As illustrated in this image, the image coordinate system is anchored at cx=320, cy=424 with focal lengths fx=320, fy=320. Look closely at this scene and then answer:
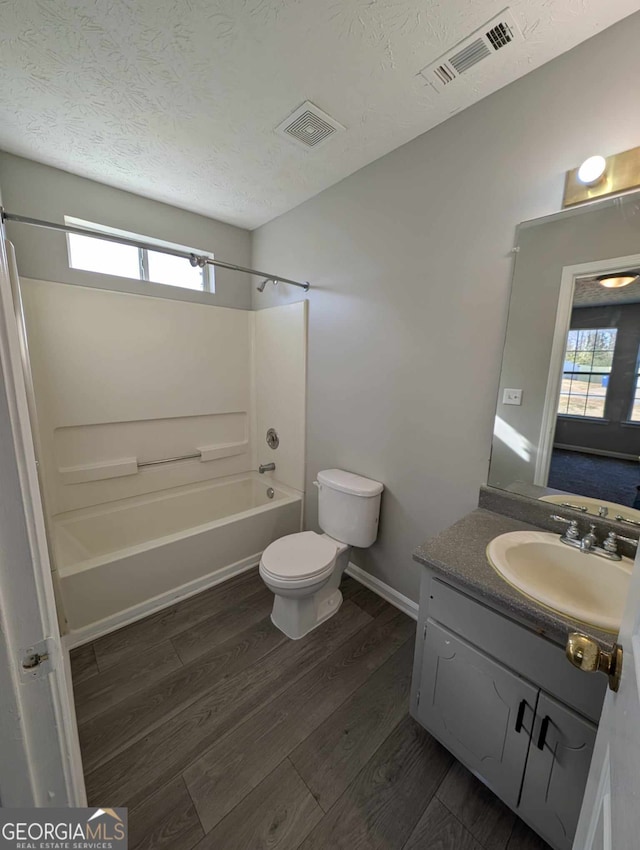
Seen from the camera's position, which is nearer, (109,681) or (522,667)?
(522,667)

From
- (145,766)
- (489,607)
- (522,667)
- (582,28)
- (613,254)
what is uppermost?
(582,28)

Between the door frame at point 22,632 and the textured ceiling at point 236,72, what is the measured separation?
126 cm

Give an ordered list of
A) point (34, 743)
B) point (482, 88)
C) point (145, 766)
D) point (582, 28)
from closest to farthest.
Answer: point (34, 743), point (582, 28), point (145, 766), point (482, 88)

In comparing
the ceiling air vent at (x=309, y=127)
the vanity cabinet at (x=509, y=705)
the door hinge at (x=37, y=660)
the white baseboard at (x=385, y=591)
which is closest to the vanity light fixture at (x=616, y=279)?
the vanity cabinet at (x=509, y=705)

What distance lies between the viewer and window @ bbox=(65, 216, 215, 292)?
2080mm

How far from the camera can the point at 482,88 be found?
132cm

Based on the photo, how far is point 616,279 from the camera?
1149 millimetres

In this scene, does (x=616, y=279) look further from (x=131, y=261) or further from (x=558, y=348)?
(x=131, y=261)

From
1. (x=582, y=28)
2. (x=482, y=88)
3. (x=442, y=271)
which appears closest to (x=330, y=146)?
(x=482, y=88)

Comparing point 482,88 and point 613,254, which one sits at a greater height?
point 482,88

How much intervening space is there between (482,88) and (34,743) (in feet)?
7.92

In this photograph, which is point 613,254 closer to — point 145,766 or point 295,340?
point 295,340

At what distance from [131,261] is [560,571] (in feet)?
9.93

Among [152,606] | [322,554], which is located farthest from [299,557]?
[152,606]
